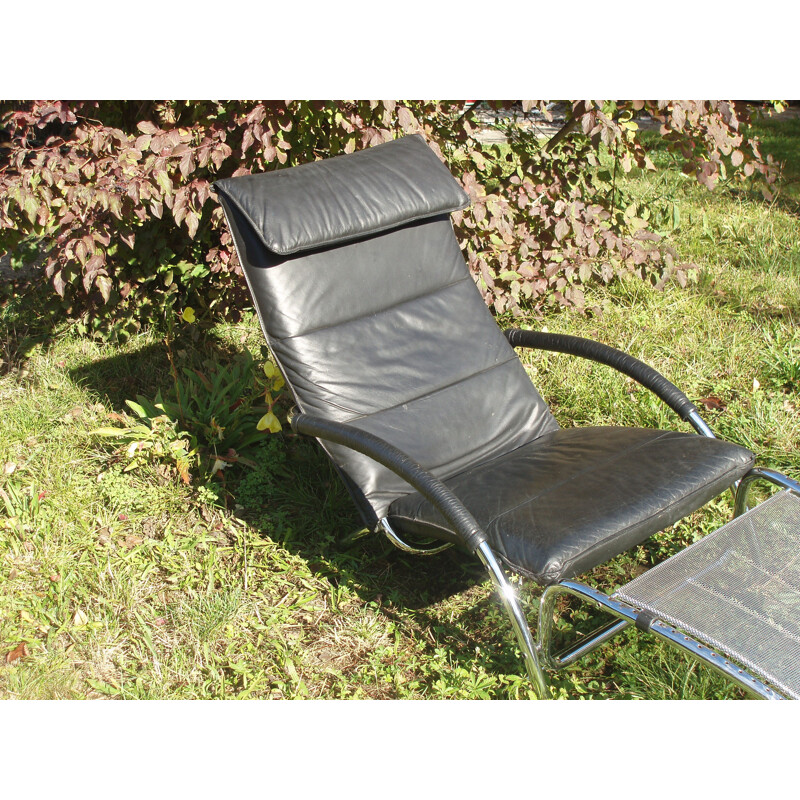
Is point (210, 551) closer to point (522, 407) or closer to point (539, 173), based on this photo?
point (522, 407)

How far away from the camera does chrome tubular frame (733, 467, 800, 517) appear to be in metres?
2.15

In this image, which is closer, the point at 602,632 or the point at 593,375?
the point at 602,632

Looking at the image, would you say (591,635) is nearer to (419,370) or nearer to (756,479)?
(756,479)

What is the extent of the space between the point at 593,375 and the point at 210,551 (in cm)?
166

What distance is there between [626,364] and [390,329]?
75 centimetres

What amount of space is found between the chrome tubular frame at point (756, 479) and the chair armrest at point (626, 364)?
202 millimetres

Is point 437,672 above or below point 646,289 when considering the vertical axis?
below

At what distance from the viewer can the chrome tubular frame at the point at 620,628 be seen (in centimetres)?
160

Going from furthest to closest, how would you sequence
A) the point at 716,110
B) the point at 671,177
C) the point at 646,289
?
the point at 671,177 < the point at 646,289 < the point at 716,110

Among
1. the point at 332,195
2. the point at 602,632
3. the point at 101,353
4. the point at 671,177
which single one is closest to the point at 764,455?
the point at 602,632

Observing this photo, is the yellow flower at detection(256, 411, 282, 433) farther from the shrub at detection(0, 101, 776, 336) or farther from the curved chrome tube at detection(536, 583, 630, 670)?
the curved chrome tube at detection(536, 583, 630, 670)

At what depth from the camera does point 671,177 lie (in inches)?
227

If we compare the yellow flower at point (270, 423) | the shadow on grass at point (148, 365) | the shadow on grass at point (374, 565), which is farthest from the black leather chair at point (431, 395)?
the shadow on grass at point (148, 365)

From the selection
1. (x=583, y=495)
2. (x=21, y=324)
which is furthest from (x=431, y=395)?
(x=21, y=324)
